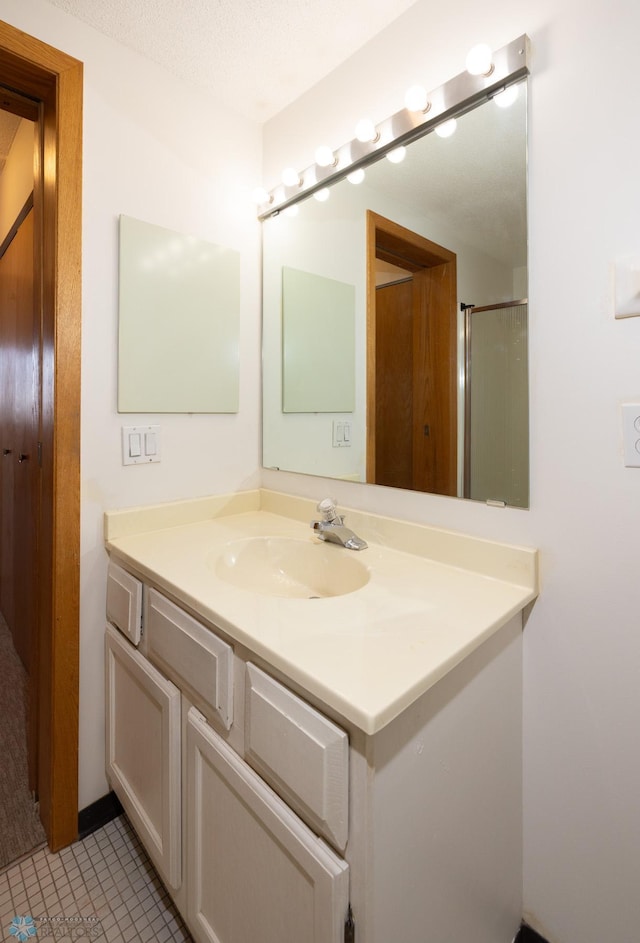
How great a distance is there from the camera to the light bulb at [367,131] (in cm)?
121

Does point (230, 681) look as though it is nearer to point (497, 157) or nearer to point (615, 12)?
point (497, 157)

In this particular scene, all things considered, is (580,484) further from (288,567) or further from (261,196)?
(261,196)

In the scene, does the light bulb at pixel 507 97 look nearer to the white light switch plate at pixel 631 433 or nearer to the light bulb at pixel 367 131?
the light bulb at pixel 367 131

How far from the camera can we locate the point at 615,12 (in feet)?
2.74

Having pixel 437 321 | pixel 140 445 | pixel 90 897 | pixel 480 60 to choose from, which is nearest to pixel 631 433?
pixel 437 321

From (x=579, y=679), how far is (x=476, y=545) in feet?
1.07

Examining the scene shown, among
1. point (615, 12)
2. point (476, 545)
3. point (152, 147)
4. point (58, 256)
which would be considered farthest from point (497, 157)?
point (58, 256)

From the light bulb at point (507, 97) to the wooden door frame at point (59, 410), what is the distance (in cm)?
104

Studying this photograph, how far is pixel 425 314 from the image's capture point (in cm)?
120

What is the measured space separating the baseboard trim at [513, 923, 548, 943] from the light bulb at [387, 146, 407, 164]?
1.86 m

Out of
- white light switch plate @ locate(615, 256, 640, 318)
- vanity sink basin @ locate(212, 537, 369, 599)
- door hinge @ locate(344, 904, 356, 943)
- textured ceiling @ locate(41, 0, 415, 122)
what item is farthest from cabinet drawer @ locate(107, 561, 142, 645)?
textured ceiling @ locate(41, 0, 415, 122)

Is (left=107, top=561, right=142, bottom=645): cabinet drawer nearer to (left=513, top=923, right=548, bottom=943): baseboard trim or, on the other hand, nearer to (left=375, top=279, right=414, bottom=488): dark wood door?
(left=375, top=279, right=414, bottom=488): dark wood door

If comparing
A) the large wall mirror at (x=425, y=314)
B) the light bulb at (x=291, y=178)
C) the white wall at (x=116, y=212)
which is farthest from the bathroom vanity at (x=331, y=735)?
the light bulb at (x=291, y=178)

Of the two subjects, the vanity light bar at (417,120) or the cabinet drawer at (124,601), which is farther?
the cabinet drawer at (124,601)
